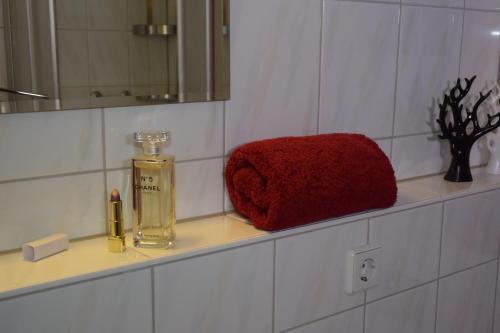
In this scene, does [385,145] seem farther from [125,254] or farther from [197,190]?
[125,254]

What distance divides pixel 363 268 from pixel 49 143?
1.97 feet

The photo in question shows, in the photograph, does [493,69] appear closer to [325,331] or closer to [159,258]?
[325,331]

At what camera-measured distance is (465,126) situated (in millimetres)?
1398

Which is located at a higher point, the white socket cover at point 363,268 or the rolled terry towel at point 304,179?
the rolled terry towel at point 304,179

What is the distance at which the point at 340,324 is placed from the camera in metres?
1.18

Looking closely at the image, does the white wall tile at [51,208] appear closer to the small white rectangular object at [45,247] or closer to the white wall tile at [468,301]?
the small white rectangular object at [45,247]

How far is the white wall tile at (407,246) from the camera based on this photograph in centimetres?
121

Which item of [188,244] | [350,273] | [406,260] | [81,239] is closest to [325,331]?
[350,273]

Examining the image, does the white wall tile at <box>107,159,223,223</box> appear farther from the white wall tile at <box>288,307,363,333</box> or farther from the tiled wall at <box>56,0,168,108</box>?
the white wall tile at <box>288,307,363,333</box>

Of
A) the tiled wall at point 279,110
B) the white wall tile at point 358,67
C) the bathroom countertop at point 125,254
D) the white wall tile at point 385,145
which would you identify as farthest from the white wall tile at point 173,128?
the white wall tile at point 385,145

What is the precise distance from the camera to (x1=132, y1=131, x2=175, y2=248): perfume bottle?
965 mm

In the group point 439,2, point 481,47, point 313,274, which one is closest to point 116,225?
point 313,274

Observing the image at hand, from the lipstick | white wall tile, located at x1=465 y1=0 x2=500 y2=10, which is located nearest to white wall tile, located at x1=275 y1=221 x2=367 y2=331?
the lipstick

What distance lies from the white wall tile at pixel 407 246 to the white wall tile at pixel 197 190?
0.29 meters
